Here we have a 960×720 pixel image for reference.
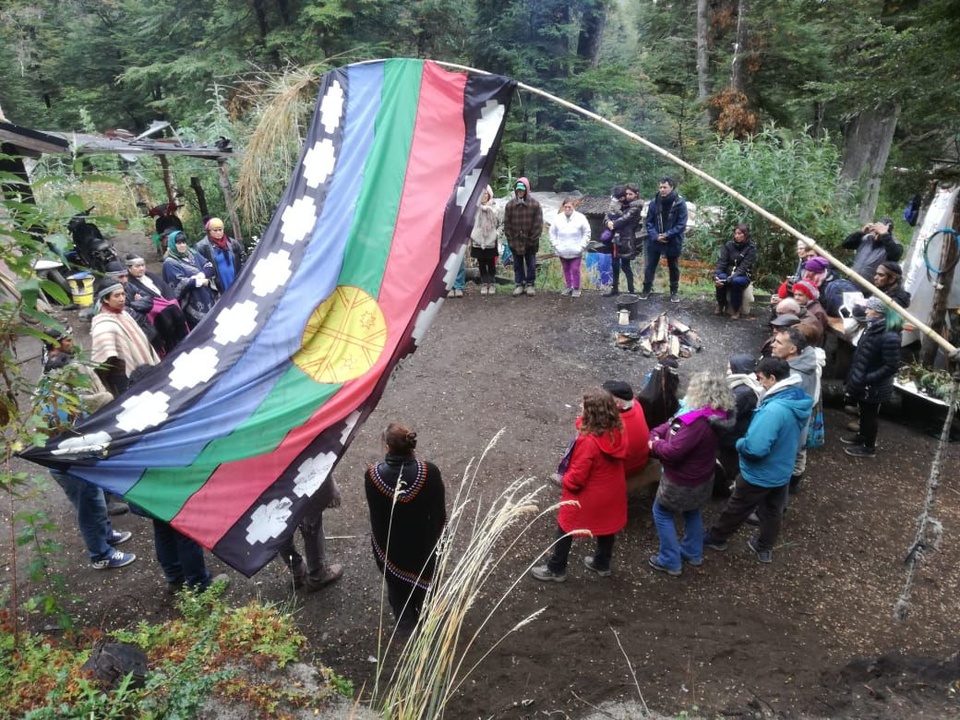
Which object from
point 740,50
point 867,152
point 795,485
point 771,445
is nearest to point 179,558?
point 771,445

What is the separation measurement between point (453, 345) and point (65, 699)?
6.77m

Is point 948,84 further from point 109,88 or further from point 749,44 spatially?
point 109,88

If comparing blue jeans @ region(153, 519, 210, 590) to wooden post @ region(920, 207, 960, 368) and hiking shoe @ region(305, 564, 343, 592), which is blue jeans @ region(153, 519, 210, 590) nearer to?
hiking shoe @ region(305, 564, 343, 592)

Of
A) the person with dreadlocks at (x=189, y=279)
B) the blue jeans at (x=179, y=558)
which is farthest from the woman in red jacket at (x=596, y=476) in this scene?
the person with dreadlocks at (x=189, y=279)

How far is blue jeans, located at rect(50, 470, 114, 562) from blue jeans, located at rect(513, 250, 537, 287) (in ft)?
24.3

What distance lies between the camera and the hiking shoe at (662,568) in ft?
16.2

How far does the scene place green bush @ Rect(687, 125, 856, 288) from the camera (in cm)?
1084

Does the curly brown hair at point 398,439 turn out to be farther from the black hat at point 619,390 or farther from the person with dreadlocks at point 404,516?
the black hat at point 619,390

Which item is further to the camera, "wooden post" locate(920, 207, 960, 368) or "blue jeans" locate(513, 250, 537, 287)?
"blue jeans" locate(513, 250, 537, 287)

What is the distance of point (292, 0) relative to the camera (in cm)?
1717

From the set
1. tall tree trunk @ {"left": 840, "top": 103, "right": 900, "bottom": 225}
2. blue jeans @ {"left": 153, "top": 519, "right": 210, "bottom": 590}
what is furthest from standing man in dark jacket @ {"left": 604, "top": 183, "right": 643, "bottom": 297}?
blue jeans @ {"left": 153, "top": 519, "right": 210, "bottom": 590}

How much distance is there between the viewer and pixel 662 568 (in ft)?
16.3

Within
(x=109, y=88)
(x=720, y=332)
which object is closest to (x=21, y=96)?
(x=109, y=88)

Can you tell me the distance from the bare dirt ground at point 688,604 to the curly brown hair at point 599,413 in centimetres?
141
